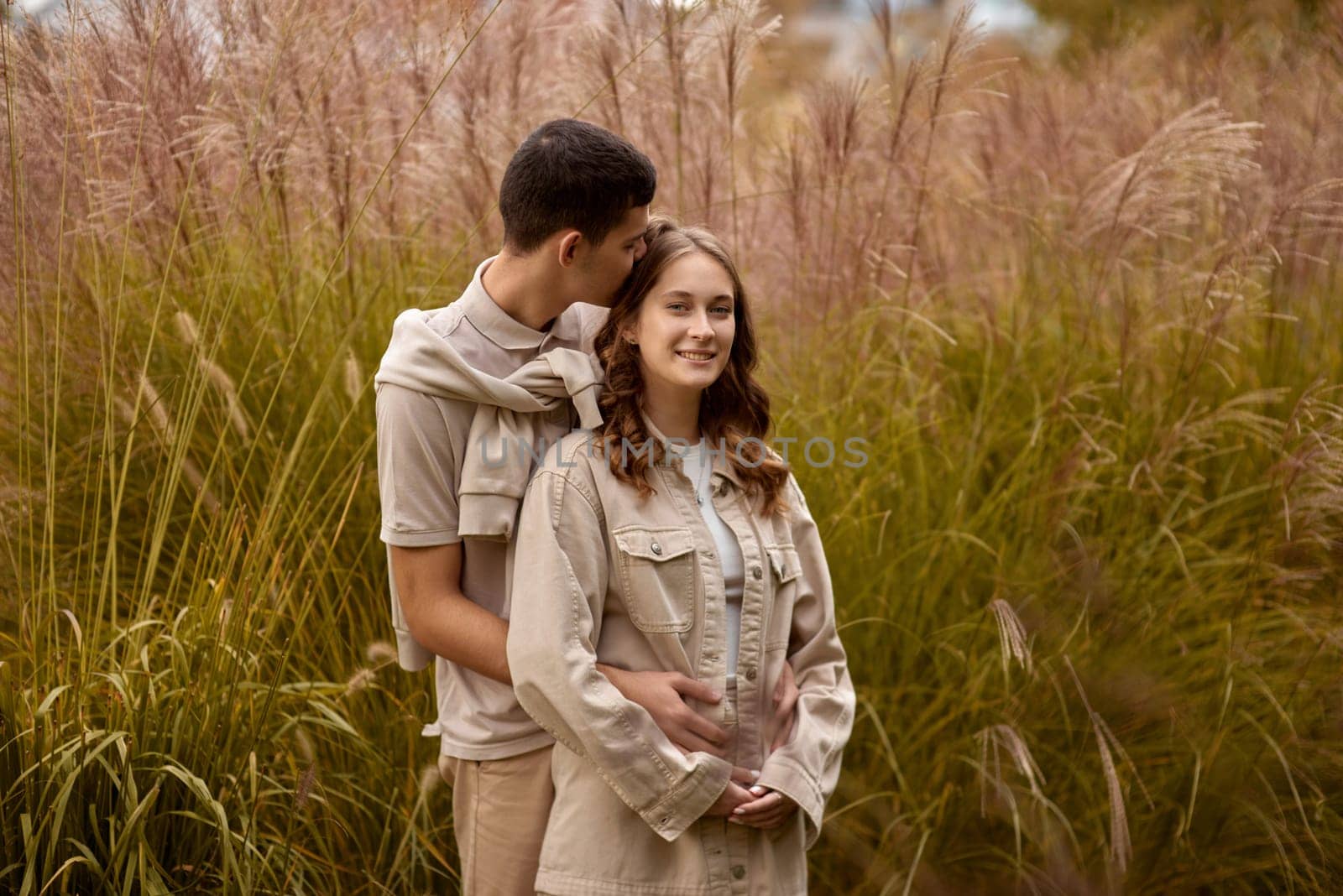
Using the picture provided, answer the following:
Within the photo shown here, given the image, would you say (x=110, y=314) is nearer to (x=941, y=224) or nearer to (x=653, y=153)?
(x=653, y=153)

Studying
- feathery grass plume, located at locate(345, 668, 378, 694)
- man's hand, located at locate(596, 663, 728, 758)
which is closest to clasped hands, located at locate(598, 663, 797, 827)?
man's hand, located at locate(596, 663, 728, 758)

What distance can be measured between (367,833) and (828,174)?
1929 mm

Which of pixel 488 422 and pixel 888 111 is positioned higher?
pixel 888 111

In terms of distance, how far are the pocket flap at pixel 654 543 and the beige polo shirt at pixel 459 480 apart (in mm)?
215

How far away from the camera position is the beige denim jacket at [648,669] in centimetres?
182

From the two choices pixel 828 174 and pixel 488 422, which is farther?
pixel 828 174

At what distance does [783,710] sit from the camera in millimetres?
2006

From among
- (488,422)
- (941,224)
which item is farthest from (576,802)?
(941,224)

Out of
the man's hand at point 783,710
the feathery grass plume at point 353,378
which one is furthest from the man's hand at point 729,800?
the feathery grass plume at point 353,378

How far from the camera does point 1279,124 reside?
12.9 feet

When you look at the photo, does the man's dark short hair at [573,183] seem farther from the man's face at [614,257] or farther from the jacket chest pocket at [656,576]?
the jacket chest pocket at [656,576]

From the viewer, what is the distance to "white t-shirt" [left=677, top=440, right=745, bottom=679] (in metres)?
1.97

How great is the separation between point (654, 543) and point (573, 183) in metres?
0.56

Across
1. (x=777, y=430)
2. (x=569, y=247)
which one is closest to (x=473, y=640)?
(x=569, y=247)
